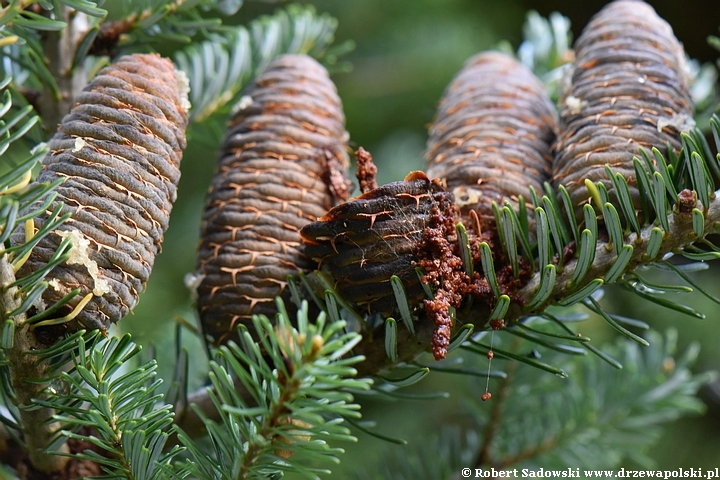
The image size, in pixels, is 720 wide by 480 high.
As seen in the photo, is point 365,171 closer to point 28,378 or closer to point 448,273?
point 448,273

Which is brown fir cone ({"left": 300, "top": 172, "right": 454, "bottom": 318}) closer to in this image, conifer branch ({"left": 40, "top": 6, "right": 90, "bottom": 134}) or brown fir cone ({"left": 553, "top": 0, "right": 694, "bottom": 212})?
brown fir cone ({"left": 553, "top": 0, "right": 694, "bottom": 212})

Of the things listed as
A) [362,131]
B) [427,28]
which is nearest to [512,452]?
[362,131]

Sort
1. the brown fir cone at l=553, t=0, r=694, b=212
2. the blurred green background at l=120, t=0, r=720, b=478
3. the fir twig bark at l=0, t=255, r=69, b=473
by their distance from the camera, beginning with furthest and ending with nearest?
the blurred green background at l=120, t=0, r=720, b=478 < the brown fir cone at l=553, t=0, r=694, b=212 < the fir twig bark at l=0, t=255, r=69, b=473

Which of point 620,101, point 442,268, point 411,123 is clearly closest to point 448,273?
point 442,268

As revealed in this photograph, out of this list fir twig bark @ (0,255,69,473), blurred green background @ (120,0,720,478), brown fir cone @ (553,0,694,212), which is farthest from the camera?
blurred green background @ (120,0,720,478)

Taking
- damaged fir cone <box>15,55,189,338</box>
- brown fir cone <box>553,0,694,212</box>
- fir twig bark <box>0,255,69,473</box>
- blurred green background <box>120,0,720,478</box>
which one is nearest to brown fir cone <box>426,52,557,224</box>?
brown fir cone <box>553,0,694,212</box>

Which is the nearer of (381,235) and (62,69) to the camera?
(381,235)

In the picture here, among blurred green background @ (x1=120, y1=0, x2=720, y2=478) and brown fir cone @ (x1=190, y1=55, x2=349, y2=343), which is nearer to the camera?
brown fir cone @ (x1=190, y1=55, x2=349, y2=343)

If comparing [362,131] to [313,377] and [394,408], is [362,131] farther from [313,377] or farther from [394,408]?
[313,377]
